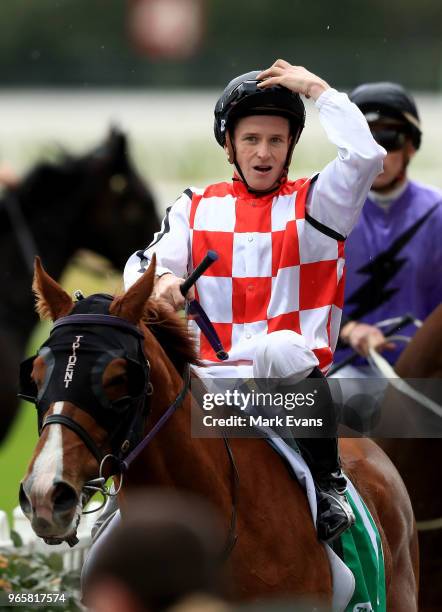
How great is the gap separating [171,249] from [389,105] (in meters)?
2.50

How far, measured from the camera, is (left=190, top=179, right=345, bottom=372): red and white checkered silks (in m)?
3.55

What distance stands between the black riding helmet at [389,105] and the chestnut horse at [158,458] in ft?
8.97

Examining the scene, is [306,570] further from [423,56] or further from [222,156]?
[423,56]

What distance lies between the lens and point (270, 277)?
3.55m

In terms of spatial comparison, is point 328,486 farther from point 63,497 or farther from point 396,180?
point 396,180

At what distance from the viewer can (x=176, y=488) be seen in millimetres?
3141

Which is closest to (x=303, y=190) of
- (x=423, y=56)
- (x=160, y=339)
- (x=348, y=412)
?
(x=160, y=339)

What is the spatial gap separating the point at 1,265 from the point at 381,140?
2.97 meters

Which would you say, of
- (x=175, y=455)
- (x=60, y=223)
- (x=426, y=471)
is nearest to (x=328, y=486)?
(x=175, y=455)

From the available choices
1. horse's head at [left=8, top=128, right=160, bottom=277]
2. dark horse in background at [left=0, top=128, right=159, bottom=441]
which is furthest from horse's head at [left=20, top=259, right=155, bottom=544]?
horse's head at [left=8, top=128, right=160, bottom=277]

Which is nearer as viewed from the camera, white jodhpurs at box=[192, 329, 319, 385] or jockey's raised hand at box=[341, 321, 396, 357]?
white jodhpurs at box=[192, 329, 319, 385]

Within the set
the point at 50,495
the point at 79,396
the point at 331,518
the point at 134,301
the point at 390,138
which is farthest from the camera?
the point at 390,138

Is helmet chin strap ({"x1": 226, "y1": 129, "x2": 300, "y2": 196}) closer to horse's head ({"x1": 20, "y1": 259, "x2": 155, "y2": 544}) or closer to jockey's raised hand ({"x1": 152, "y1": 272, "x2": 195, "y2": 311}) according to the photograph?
jockey's raised hand ({"x1": 152, "y1": 272, "x2": 195, "y2": 311})

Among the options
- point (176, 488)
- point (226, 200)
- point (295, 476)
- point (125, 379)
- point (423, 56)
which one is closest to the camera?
point (125, 379)
